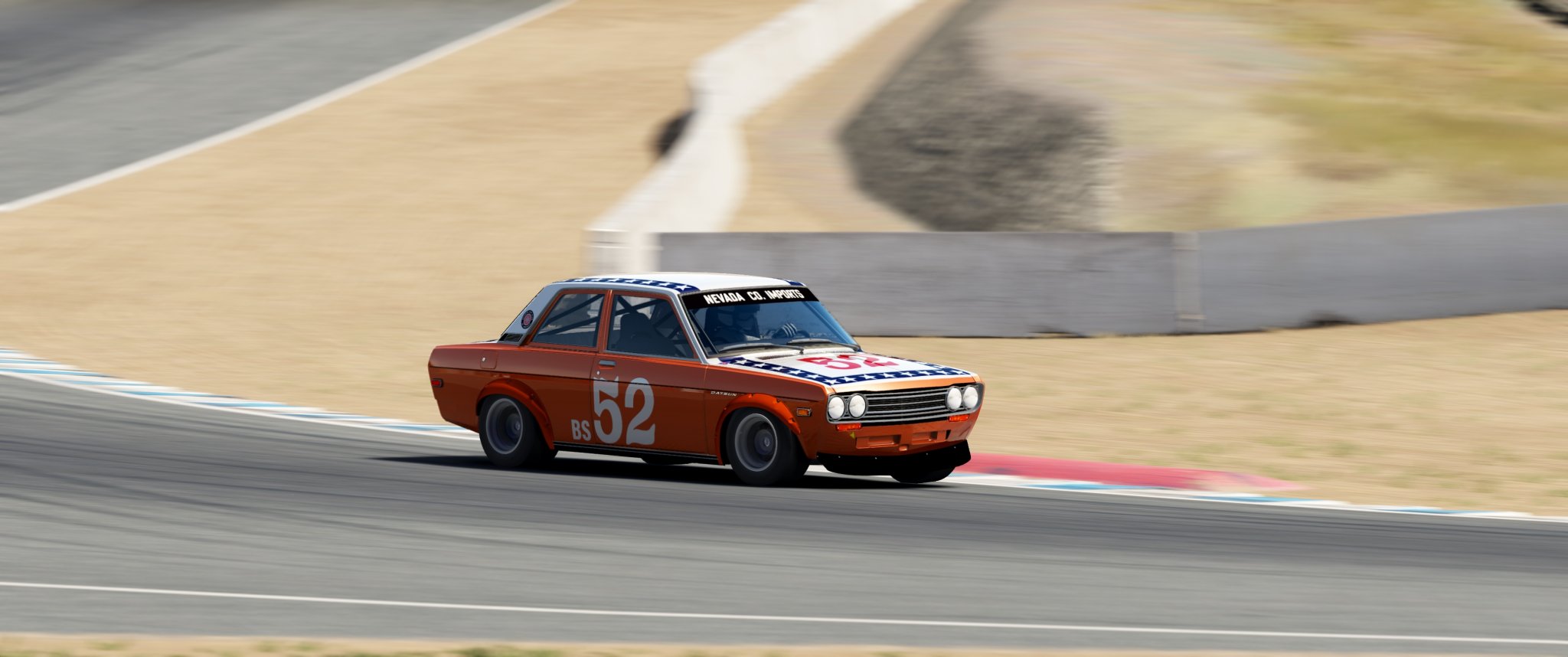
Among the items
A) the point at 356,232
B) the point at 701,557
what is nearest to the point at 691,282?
the point at 701,557

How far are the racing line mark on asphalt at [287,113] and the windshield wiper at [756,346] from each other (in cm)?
1821

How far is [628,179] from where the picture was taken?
27.0 metres

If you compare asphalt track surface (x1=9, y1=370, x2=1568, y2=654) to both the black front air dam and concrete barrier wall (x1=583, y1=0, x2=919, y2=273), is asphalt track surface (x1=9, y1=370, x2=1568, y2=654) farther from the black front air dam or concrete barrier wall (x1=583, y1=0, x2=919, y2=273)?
concrete barrier wall (x1=583, y1=0, x2=919, y2=273)

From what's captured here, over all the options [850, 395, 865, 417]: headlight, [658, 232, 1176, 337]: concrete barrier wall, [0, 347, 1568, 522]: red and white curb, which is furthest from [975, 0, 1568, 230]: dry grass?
[850, 395, 865, 417]: headlight

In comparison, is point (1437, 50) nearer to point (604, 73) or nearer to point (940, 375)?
point (604, 73)

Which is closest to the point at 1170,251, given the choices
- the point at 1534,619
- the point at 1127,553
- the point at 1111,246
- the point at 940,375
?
the point at 1111,246

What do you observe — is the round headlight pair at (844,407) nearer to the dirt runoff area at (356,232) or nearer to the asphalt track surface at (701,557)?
the asphalt track surface at (701,557)

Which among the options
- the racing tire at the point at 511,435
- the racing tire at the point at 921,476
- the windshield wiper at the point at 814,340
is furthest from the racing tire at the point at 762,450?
the racing tire at the point at 511,435

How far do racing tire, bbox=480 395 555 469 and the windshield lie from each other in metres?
1.34

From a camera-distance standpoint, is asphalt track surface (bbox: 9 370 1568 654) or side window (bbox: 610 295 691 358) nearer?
asphalt track surface (bbox: 9 370 1568 654)

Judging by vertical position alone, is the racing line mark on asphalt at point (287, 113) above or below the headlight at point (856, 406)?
above

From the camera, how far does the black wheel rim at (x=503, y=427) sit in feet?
38.4

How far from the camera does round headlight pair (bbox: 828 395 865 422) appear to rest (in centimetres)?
1018

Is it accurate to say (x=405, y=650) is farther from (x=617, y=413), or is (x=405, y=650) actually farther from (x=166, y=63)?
(x=166, y=63)
